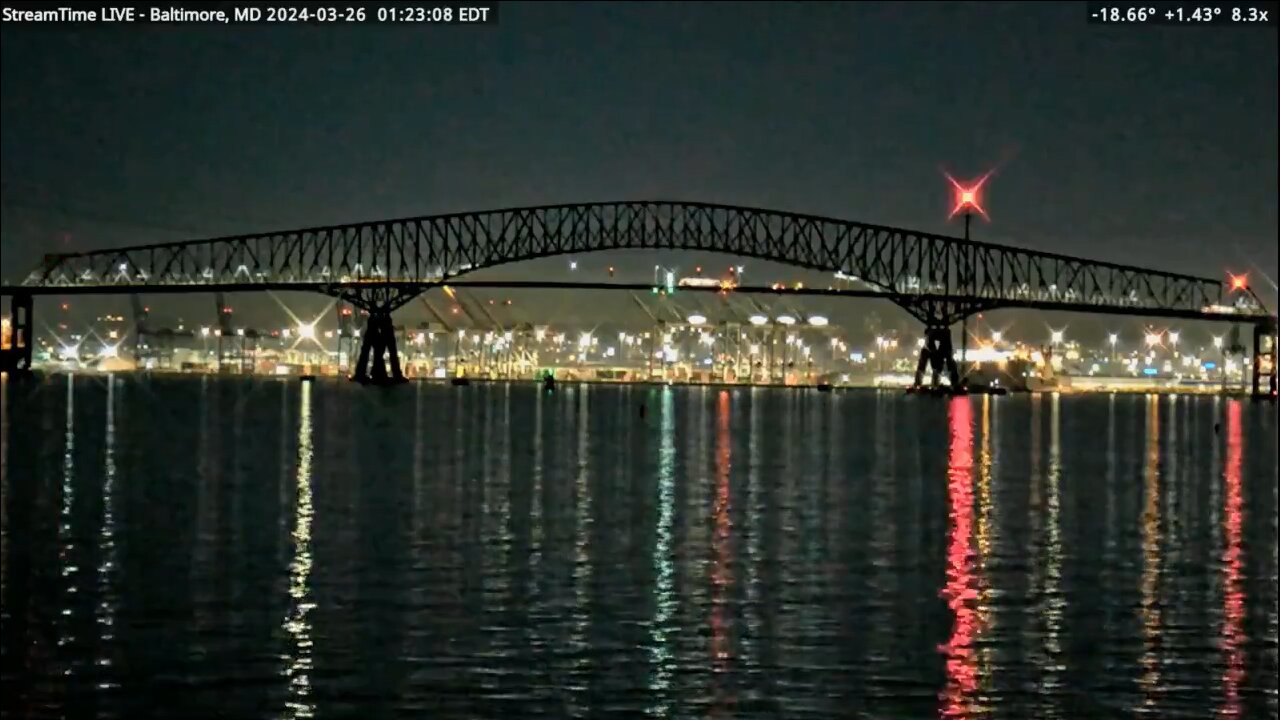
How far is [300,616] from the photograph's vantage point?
22875 mm

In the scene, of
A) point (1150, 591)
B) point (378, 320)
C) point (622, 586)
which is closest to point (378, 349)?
point (378, 320)

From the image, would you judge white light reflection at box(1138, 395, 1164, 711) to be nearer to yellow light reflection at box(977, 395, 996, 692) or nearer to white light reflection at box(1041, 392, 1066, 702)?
white light reflection at box(1041, 392, 1066, 702)

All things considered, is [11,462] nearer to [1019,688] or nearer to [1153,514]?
[1153,514]

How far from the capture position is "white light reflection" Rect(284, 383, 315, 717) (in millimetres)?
18156

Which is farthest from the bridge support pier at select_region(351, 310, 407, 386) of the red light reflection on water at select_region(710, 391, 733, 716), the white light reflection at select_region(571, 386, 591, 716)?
the red light reflection on water at select_region(710, 391, 733, 716)

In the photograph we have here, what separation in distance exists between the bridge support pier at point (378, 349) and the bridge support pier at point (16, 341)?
1082 inches

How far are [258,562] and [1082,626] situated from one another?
1113cm

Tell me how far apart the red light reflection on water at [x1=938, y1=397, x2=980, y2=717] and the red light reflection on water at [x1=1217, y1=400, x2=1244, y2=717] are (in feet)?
7.72

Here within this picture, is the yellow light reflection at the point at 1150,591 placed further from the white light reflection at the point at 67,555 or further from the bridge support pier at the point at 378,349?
the bridge support pier at the point at 378,349

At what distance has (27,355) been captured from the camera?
16825 cm

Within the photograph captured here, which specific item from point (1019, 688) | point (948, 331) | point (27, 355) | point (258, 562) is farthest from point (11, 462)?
point (27, 355)

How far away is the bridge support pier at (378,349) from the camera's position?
490 feet

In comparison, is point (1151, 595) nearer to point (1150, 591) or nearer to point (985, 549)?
point (1150, 591)

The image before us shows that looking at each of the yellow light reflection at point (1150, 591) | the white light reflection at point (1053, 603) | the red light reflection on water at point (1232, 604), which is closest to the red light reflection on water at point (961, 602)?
the white light reflection at point (1053, 603)
